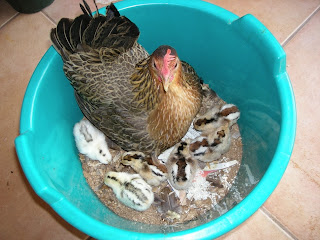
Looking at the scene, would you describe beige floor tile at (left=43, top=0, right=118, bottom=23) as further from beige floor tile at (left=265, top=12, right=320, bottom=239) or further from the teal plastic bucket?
beige floor tile at (left=265, top=12, right=320, bottom=239)

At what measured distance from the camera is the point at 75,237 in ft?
4.99

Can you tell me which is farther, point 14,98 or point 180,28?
point 14,98

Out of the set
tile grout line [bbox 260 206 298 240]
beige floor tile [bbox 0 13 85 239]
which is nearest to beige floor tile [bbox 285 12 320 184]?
tile grout line [bbox 260 206 298 240]

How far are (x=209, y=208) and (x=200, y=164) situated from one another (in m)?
0.23

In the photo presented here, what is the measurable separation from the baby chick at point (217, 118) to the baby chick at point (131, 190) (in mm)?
412

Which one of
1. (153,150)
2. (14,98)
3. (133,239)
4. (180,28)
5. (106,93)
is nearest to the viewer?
(133,239)

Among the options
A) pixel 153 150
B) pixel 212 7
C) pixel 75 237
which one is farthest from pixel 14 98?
pixel 212 7

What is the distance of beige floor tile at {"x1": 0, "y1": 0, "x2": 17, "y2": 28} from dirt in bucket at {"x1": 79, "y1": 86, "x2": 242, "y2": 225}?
122 cm

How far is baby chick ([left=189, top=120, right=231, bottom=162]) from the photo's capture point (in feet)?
4.52

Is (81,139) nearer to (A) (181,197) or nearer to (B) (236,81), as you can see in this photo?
(A) (181,197)

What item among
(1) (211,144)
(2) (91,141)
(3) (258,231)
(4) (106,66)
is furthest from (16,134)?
(3) (258,231)

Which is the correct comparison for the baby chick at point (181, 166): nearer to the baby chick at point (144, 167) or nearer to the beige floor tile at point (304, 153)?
the baby chick at point (144, 167)

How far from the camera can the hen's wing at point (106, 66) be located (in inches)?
47.5

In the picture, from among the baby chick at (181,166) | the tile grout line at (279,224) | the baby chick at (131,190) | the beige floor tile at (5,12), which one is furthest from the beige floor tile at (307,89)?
the beige floor tile at (5,12)
